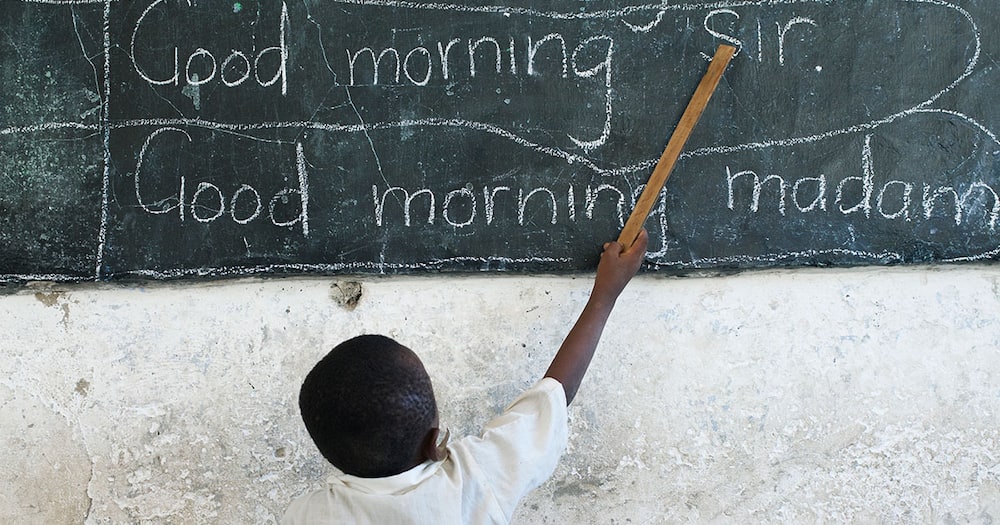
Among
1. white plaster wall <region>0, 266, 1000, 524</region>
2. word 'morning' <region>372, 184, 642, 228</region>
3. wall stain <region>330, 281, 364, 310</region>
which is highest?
word 'morning' <region>372, 184, 642, 228</region>

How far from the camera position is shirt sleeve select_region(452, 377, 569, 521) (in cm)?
143

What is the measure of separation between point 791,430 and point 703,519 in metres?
0.31

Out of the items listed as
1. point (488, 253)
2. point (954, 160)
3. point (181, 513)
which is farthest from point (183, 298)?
point (954, 160)

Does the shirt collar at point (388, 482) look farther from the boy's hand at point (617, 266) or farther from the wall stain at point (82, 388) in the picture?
the wall stain at point (82, 388)

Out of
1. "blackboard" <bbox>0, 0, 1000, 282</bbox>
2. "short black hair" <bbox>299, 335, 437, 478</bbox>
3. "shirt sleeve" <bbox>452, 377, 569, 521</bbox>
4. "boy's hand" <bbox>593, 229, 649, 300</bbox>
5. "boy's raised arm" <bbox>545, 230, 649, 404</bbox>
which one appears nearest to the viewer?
"short black hair" <bbox>299, 335, 437, 478</bbox>

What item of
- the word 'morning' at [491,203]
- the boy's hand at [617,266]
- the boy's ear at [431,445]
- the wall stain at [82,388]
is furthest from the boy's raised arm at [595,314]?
the wall stain at [82,388]

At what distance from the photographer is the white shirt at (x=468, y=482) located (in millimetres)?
1308

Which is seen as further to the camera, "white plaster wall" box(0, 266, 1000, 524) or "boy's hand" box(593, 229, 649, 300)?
"white plaster wall" box(0, 266, 1000, 524)

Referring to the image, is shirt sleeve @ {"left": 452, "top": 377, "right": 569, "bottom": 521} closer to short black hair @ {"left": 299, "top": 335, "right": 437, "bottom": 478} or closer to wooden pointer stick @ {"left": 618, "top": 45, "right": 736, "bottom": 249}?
short black hair @ {"left": 299, "top": 335, "right": 437, "bottom": 478}

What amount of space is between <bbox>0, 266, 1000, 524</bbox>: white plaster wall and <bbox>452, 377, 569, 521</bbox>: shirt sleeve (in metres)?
0.57

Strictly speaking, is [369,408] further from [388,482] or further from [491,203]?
[491,203]

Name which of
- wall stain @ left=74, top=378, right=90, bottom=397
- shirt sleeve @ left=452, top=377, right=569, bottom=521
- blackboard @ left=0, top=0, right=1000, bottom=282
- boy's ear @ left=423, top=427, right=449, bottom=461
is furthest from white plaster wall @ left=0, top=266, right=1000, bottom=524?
boy's ear @ left=423, top=427, right=449, bottom=461

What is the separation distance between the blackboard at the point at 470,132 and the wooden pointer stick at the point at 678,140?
1.8 inches

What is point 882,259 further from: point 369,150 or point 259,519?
point 259,519
